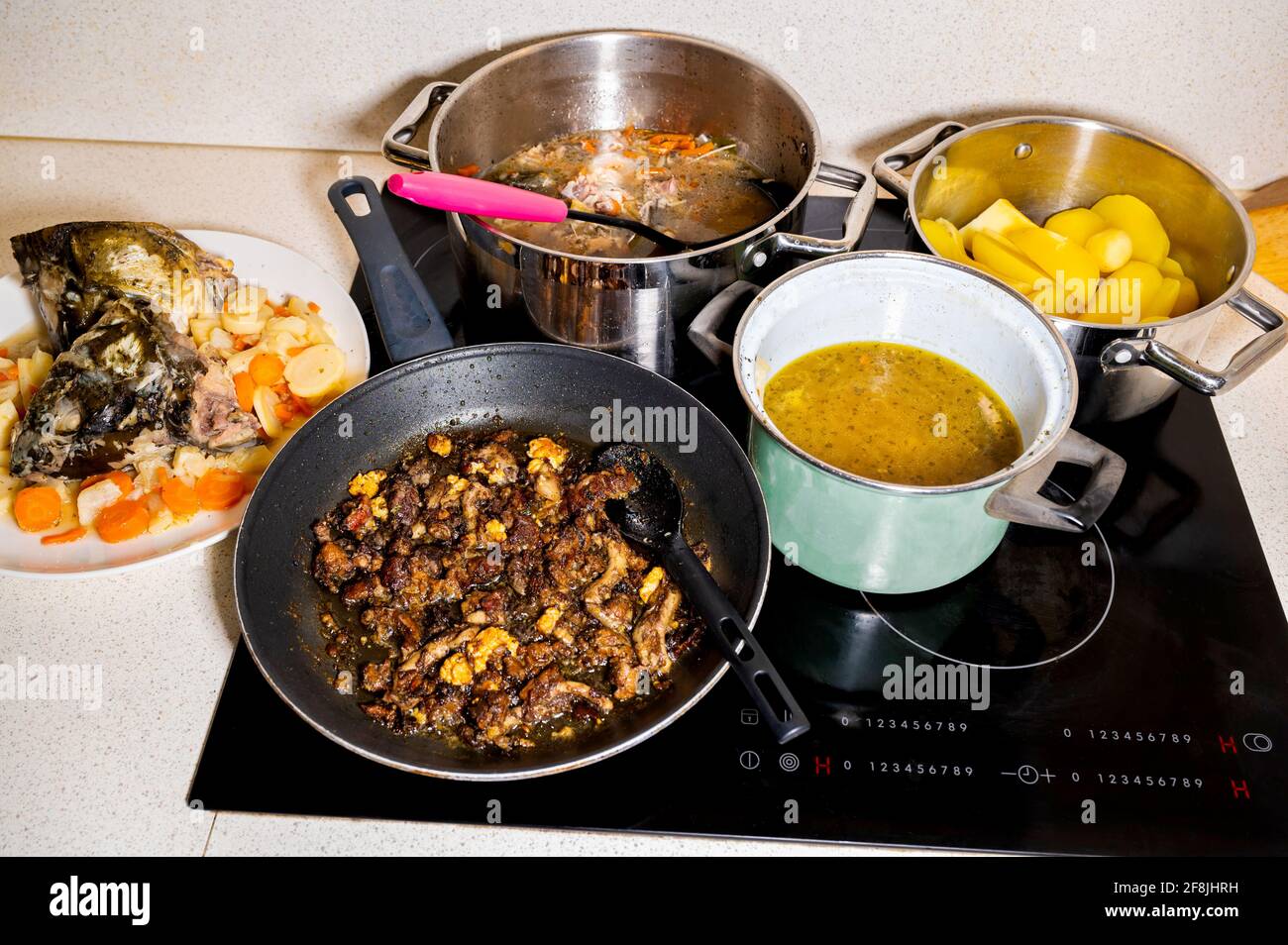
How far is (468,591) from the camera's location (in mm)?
988

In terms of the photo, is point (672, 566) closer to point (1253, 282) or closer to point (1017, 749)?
point (1017, 749)

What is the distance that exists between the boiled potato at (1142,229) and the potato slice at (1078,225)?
0.8 inches

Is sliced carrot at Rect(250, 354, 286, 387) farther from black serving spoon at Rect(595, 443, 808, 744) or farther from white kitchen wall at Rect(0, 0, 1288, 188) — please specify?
white kitchen wall at Rect(0, 0, 1288, 188)

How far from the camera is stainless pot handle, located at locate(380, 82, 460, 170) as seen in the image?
1.07 metres

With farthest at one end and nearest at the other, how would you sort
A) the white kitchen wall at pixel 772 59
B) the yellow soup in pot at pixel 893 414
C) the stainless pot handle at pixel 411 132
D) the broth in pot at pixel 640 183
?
the white kitchen wall at pixel 772 59 → the broth in pot at pixel 640 183 → the stainless pot handle at pixel 411 132 → the yellow soup in pot at pixel 893 414

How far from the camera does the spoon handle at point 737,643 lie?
0.79 meters

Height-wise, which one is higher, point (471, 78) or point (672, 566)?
point (471, 78)

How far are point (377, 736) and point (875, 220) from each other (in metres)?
0.95

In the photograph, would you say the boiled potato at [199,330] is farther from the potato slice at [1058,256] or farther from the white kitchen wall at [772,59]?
the potato slice at [1058,256]

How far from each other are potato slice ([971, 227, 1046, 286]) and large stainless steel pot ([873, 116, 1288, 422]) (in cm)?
8

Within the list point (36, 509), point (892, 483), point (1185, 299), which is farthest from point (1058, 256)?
point (36, 509)

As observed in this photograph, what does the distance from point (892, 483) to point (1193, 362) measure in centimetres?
38

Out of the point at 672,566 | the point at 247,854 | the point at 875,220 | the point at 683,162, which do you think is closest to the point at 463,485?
the point at 672,566

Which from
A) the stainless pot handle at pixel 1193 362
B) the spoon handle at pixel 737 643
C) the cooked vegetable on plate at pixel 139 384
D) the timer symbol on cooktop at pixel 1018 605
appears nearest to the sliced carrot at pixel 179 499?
the cooked vegetable on plate at pixel 139 384
